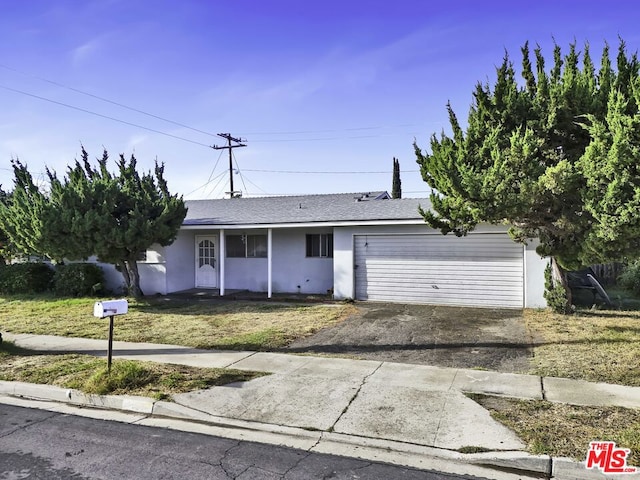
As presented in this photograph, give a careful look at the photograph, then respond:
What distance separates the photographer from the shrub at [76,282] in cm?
1571

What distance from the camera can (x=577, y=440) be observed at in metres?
4.20

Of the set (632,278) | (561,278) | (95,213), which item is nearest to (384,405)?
(561,278)

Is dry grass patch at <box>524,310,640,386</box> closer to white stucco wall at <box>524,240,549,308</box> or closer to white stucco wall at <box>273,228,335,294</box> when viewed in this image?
white stucco wall at <box>524,240,549,308</box>

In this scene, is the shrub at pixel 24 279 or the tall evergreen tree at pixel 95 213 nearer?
the tall evergreen tree at pixel 95 213

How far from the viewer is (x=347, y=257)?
46.6 ft

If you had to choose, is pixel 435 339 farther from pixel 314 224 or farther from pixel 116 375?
pixel 314 224

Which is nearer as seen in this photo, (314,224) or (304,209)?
(314,224)

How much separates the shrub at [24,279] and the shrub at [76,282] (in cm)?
143

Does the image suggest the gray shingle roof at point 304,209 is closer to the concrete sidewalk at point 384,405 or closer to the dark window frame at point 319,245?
the dark window frame at point 319,245

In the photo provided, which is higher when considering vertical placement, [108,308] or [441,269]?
[441,269]

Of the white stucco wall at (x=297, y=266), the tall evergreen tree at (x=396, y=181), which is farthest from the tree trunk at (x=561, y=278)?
the tall evergreen tree at (x=396, y=181)

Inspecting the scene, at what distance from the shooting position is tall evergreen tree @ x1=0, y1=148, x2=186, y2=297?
1238 centimetres

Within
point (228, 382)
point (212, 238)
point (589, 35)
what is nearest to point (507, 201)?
point (589, 35)

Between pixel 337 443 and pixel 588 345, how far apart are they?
5664 millimetres
